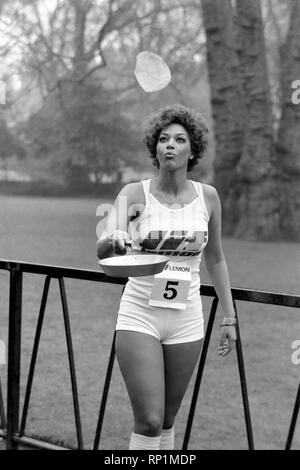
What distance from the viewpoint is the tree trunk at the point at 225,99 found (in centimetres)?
534

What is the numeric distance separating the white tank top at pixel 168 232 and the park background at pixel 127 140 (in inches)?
85.4

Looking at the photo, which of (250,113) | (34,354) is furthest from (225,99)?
(34,354)

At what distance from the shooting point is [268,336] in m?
4.21

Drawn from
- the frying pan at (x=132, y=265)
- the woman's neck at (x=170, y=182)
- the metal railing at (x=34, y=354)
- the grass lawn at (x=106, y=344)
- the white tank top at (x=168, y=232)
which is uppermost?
the woman's neck at (x=170, y=182)

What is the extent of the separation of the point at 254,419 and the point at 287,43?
3684mm

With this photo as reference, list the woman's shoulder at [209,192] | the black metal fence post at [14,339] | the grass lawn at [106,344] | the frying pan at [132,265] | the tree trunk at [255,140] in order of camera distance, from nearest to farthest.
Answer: the frying pan at [132,265] < the woman's shoulder at [209,192] < the black metal fence post at [14,339] < the grass lawn at [106,344] < the tree trunk at [255,140]

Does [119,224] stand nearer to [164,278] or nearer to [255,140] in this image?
[164,278]

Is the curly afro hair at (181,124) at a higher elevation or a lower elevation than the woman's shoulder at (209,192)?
higher

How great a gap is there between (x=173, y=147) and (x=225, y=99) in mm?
4407

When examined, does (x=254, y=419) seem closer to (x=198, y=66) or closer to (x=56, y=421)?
(x=56, y=421)

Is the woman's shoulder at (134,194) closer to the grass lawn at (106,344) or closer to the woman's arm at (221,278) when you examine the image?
the woman's arm at (221,278)

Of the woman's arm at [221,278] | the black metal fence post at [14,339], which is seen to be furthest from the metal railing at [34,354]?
the woman's arm at [221,278]

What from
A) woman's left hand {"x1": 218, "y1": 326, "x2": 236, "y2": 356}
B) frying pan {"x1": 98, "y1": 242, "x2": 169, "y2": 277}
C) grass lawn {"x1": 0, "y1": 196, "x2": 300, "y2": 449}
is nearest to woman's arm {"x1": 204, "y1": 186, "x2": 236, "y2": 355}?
woman's left hand {"x1": 218, "y1": 326, "x2": 236, "y2": 356}

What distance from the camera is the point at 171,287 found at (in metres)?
1.19
